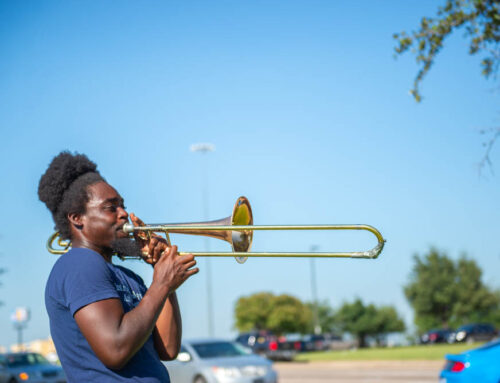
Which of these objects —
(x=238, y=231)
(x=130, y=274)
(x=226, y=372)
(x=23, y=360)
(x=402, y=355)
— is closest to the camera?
(x=130, y=274)

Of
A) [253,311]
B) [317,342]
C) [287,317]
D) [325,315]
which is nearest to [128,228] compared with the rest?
[317,342]

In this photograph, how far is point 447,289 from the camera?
53.5m

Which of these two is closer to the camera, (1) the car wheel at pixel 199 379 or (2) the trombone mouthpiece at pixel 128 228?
(2) the trombone mouthpiece at pixel 128 228

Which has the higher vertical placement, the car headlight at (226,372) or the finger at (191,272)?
the finger at (191,272)

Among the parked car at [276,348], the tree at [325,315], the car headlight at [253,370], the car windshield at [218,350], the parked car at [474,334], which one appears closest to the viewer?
the car headlight at [253,370]

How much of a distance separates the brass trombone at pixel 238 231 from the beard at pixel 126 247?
46 mm

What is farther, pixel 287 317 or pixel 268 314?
pixel 268 314

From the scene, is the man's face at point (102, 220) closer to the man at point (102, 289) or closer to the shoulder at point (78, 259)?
the man at point (102, 289)

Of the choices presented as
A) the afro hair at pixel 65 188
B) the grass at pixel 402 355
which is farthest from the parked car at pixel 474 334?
the afro hair at pixel 65 188

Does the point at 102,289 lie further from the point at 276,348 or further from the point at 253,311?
the point at 253,311

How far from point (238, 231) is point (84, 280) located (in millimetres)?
930

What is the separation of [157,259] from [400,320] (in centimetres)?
7772

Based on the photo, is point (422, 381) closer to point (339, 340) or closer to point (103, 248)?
point (103, 248)

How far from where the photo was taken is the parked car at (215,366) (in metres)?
11.8
